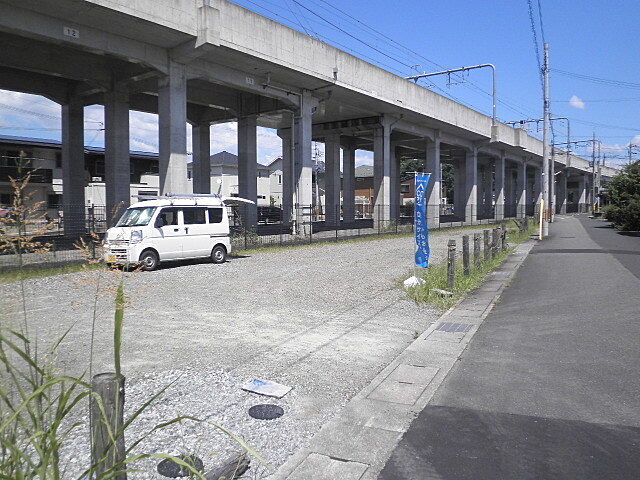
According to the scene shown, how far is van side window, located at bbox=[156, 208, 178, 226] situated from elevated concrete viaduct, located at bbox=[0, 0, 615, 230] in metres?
1.06

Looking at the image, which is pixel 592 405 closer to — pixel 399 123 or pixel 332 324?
pixel 332 324

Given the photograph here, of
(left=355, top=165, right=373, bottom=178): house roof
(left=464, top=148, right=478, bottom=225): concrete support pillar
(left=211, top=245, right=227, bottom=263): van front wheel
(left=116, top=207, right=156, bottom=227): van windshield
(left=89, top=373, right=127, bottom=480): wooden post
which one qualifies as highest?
(left=355, top=165, right=373, bottom=178): house roof

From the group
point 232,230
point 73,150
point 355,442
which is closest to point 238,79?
point 232,230

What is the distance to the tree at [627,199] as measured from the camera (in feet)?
98.0

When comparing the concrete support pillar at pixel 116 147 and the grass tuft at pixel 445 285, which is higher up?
the concrete support pillar at pixel 116 147

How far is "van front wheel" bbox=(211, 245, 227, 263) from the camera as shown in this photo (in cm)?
1606

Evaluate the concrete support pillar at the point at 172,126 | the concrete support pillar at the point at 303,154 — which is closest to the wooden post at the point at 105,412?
the concrete support pillar at the point at 172,126

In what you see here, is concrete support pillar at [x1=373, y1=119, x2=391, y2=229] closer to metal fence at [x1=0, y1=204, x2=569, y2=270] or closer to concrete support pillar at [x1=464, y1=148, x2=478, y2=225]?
metal fence at [x1=0, y1=204, x2=569, y2=270]

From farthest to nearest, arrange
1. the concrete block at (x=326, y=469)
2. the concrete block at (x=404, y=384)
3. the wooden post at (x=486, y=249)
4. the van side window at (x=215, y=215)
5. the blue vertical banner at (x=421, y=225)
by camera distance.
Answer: the van side window at (x=215, y=215) < the wooden post at (x=486, y=249) < the blue vertical banner at (x=421, y=225) < the concrete block at (x=404, y=384) < the concrete block at (x=326, y=469)

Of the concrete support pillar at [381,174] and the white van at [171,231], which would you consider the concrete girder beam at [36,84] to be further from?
the concrete support pillar at [381,174]

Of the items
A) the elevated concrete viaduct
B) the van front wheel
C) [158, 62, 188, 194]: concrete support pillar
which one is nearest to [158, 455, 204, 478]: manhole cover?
the elevated concrete viaduct

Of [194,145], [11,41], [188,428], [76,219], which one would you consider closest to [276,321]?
[188,428]

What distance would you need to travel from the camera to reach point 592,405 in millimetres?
4523

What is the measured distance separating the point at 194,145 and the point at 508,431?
107ft
